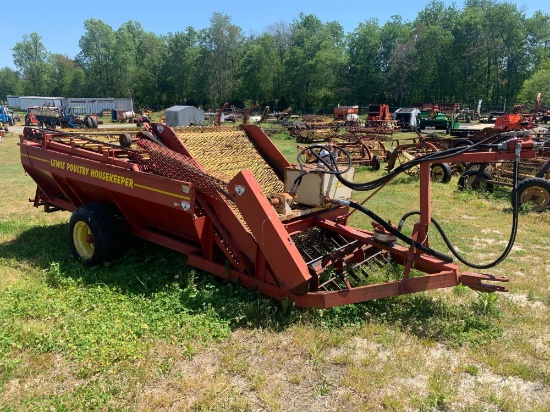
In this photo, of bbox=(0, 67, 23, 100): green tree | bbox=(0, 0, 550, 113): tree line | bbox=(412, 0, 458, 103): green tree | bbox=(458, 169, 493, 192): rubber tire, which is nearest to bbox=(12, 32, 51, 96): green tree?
bbox=(0, 0, 550, 113): tree line


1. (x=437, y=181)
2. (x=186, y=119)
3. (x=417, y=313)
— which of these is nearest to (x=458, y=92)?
(x=186, y=119)

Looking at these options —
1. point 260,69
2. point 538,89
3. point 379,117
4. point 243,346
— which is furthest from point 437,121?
point 260,69

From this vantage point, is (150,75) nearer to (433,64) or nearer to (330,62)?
(330,62)

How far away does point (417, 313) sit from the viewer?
13.0 ft

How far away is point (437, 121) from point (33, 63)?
7399 centimetres

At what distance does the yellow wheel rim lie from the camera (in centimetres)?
527

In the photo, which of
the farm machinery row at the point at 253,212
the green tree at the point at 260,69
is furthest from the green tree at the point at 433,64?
the farm machinery row at the point at 253,212

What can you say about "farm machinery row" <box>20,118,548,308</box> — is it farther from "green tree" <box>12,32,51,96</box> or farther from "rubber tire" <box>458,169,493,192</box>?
"green tree" <box>12,32,51,96</box>

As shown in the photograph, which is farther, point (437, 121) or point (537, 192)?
point (437, 121)

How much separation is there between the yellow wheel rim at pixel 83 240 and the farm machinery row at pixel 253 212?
0.04ft

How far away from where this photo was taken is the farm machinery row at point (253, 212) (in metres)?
3.73

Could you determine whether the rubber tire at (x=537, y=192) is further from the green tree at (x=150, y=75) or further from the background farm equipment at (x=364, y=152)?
the green tree at (x=150, y=75)

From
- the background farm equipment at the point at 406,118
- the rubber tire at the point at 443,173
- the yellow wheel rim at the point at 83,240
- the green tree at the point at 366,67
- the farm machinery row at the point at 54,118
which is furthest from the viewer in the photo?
the green tree at the point at 366,67

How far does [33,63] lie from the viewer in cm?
7625
